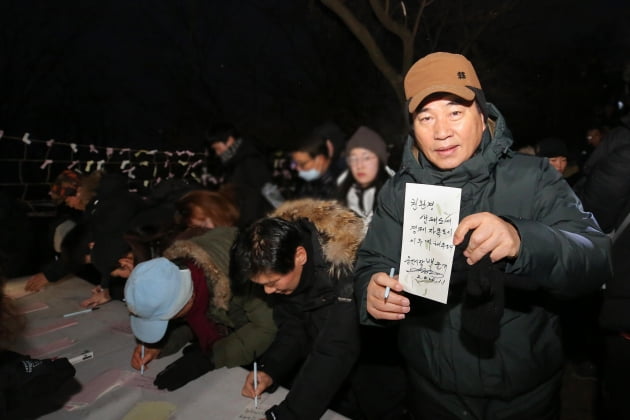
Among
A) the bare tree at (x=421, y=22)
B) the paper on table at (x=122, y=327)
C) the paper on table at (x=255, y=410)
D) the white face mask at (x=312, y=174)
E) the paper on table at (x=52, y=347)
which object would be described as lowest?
the paper on table at (x=52, y=347)

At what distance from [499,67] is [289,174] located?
528 centimetres

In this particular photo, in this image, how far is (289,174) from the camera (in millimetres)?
8539

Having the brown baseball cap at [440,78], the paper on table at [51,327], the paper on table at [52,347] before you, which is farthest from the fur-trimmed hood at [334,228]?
the paper on table at [51,327]

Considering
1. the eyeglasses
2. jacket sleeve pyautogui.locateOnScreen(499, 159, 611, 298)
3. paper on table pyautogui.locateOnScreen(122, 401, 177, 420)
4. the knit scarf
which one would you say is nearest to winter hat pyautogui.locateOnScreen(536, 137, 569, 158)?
the eyeglasses

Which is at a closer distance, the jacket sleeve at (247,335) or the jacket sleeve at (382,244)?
the jacket sleeve at (382,244)

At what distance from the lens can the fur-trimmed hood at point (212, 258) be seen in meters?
2.19

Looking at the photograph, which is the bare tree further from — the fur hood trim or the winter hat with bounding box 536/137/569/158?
the fur hood trim

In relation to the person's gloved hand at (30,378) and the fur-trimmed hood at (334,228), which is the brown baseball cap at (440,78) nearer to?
the fur-trimmed hood at (334,228)

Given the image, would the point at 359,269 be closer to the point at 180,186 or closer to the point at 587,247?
the point at 587,247

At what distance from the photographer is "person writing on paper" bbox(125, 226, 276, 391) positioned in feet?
6.22

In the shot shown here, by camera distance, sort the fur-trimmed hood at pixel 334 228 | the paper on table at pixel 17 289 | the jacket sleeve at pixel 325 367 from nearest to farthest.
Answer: the jacket sleeve at pixel 325 367 → the fur-trimmed hood at pixel 334 228 → the paper on table at pixel 17 289

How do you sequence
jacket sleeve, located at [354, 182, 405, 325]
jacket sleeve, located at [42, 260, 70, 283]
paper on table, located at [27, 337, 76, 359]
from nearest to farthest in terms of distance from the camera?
jacket sleeve, located at [354, 182, 405, 325] → paper on table, located at [27, 337, 76, 359] → jacket sleeve, located at [42, 260, 70, 283]

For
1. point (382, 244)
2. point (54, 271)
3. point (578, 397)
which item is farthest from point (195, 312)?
point (578, 397)

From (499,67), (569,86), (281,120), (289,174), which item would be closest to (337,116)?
(281,120)
